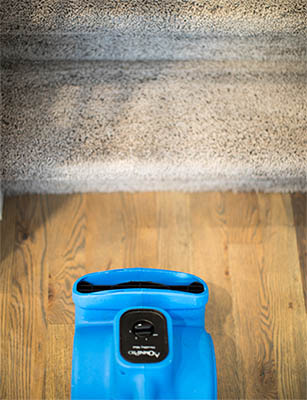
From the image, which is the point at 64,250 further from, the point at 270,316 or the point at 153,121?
the point at 270,316

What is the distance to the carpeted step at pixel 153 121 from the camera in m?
1.24

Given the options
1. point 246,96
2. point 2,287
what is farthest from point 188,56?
point 2,287

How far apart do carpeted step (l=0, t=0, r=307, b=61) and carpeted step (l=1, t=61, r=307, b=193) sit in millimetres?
50

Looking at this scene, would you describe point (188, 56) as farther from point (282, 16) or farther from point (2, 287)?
point (2, 287)

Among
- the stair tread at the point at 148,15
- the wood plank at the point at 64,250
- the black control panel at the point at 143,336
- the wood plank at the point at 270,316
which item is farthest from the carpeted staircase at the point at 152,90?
the black control panel at the point at 143,336

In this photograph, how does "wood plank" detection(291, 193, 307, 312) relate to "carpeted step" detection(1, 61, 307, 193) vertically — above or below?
below

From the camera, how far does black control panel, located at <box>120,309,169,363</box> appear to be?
93cm

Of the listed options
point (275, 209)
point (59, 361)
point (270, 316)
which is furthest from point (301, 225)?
point (59, 361)

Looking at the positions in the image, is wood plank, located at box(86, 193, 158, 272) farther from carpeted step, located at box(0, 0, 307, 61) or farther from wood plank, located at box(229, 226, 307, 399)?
carpeted step, located at box(0, 0, 307, 61)

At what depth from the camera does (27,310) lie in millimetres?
1314

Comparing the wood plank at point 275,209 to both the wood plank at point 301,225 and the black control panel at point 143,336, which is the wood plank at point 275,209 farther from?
the black control panel at point 143,336

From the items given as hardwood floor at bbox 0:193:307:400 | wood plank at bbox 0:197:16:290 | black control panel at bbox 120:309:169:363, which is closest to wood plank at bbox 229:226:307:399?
hardwood floor at bbox 0:193:307:400

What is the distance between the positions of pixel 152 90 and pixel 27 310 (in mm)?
741

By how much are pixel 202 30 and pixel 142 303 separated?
754 mm
